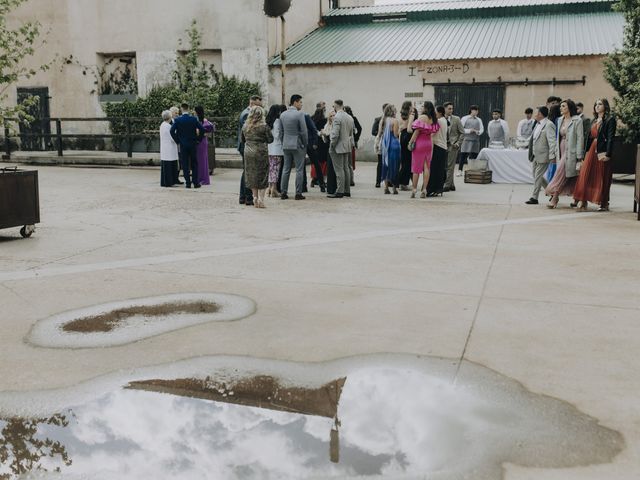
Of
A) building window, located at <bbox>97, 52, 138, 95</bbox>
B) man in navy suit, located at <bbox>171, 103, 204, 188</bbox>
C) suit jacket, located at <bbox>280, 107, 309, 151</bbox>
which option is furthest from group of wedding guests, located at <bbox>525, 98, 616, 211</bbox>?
building window, located at <bbox>97, 52, 138, 95</bbox>

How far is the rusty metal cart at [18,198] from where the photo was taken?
801cm

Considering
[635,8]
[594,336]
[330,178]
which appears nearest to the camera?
[594,336]

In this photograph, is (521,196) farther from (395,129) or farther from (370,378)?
(370,378)

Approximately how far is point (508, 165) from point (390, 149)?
394 cm

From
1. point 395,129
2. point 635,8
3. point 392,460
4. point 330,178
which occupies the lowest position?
point 392,460

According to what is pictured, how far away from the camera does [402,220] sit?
9977mm

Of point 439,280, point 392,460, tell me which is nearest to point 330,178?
point 439,280

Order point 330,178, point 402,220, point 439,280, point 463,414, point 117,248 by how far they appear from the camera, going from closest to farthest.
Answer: point 463,414 < point 439,280 < point 117,248 < point 402,220 < point 330,178

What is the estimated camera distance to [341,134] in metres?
12.5

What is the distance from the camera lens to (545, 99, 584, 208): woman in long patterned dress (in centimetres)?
1062

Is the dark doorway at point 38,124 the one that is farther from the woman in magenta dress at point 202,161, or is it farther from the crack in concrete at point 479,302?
the crack in concrete at point 479,302

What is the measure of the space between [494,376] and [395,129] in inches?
367

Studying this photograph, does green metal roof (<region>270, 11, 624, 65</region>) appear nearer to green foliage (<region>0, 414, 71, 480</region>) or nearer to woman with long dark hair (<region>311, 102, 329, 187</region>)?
woman with long dark hair (<region>311, 102, 329, 187</region>)

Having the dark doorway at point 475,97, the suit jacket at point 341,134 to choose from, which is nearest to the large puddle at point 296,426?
the suit jacket at point 341,134
